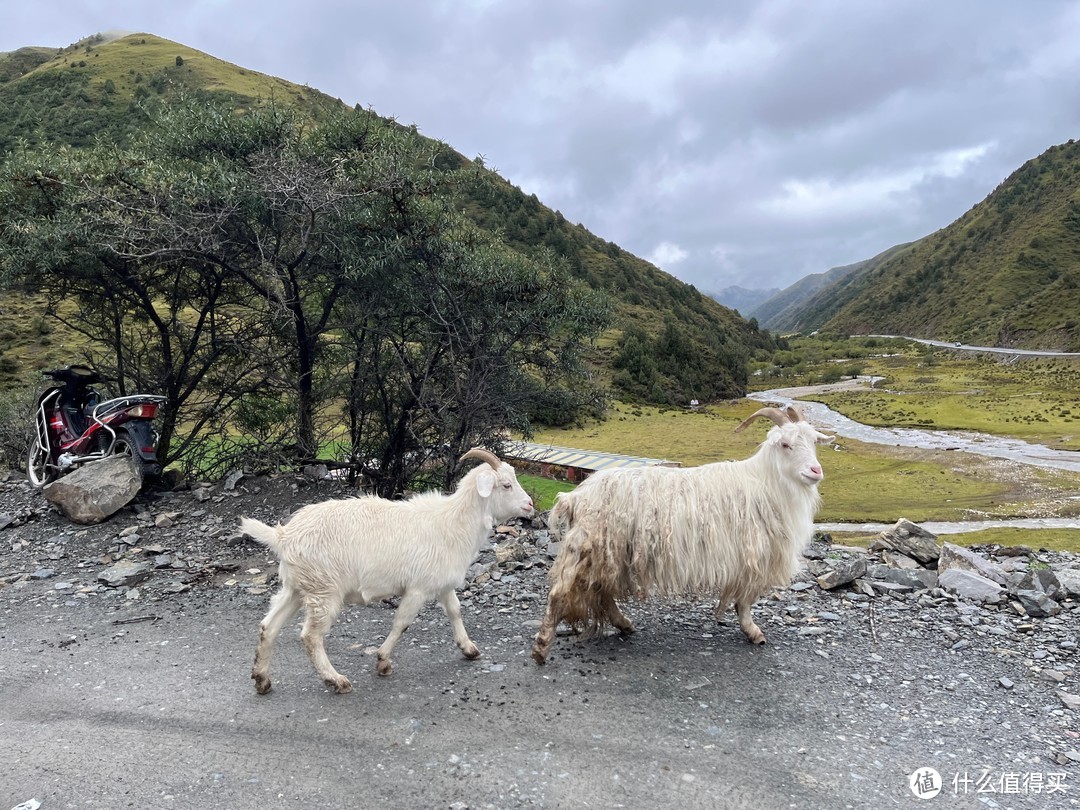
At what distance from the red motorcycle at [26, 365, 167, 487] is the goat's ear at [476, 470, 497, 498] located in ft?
22.9

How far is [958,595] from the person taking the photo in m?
7.18

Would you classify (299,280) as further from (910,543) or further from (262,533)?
(910,543)

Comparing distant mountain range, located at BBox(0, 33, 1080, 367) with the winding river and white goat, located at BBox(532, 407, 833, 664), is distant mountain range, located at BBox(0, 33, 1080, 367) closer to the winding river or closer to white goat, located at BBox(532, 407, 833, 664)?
the winding river

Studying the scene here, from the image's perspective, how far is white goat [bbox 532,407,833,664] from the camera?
5773 millimetres

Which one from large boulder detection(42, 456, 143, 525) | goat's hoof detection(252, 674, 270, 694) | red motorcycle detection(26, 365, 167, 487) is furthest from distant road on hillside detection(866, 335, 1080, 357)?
goat's hoof detection(252, 674, 270, 694)

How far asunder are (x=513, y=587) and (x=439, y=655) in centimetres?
197

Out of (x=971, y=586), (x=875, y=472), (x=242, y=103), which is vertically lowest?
(x=875, y=472)

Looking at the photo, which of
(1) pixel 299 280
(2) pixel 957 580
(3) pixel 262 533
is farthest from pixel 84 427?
(2) pixel 957 580

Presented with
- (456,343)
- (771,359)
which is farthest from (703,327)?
(456,343)

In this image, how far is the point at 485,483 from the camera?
5.51 m

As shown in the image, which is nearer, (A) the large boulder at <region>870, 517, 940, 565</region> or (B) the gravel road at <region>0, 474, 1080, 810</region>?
(B) the gravel road at <region>0, 474, 1080, 810</region>

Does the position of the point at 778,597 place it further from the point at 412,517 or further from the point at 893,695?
the point at 412,517

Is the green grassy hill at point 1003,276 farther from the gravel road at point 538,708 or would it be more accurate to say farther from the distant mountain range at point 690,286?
the gravel road at point 538,708

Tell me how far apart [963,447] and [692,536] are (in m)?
38.4
